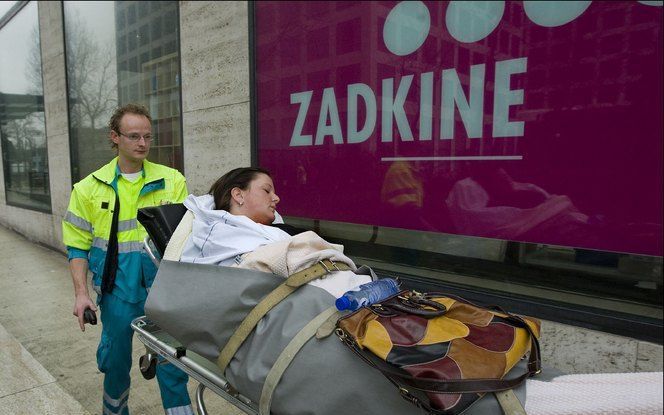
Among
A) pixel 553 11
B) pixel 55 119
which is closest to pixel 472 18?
pixel 553 11

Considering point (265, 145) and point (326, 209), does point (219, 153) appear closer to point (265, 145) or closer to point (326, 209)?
point (265, 145)

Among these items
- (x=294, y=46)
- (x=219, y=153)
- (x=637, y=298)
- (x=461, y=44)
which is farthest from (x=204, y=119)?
(x=637, y=298)

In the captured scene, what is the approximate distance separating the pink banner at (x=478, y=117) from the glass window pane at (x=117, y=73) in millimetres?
1873

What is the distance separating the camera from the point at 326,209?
380 centimetres

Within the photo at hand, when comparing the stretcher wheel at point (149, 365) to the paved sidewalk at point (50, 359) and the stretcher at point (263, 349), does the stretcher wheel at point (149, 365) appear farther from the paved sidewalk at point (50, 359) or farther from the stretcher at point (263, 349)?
the paved sidewalk at point (50, 359)

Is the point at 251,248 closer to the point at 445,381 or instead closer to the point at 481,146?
the point at 445,381

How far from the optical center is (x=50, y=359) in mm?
3555

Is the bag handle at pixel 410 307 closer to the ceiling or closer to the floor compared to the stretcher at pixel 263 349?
closer to the ceiling

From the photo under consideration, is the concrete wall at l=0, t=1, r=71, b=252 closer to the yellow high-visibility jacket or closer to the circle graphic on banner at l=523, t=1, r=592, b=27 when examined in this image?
the yellow high-visibility jacket

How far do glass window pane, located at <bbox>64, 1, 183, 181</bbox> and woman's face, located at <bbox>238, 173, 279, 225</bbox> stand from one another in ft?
11.0

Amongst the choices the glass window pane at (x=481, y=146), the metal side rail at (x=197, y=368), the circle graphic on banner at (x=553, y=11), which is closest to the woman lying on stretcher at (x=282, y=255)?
the metal side rail at (x=197, y=368)

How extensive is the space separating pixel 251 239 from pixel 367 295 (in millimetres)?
562

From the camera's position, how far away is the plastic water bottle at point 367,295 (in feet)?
4.48

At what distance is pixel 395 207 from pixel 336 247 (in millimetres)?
1566
